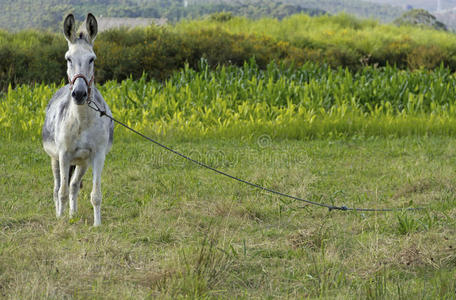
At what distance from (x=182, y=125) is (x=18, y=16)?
59.9ft

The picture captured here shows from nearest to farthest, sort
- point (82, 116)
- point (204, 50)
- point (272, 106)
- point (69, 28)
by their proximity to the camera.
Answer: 1. point (69, 28)
2. point (82, 116)
3. point (272, 106)
4. point (204, 50)

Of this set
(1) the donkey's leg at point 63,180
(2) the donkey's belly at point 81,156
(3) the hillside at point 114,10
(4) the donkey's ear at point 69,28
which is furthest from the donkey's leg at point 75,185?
(3) the hillside at point 114,10

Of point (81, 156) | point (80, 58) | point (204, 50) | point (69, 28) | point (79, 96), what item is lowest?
point (204, 50)

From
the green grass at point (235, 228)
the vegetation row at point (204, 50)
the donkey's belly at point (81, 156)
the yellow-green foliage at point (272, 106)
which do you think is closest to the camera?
the green grass at point (235, 228)

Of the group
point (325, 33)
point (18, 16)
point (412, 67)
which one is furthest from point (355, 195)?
point (18, 16)

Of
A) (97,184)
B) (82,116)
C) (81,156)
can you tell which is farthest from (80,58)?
(97,184)

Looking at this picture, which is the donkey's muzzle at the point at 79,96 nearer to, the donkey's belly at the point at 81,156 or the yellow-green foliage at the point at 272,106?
the donkey's belly at the point at 81,156

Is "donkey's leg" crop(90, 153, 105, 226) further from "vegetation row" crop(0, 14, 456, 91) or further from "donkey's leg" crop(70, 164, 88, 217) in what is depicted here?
"vegetation row" crop(0, 14, 456, 91)

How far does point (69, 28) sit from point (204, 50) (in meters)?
11.1

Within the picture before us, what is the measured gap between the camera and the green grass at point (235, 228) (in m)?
4.09

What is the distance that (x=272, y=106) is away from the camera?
36.4ft

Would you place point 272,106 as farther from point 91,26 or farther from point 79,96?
point 79,96

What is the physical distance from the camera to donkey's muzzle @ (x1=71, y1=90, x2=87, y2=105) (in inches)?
192

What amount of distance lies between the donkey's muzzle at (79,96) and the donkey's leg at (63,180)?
80cm
